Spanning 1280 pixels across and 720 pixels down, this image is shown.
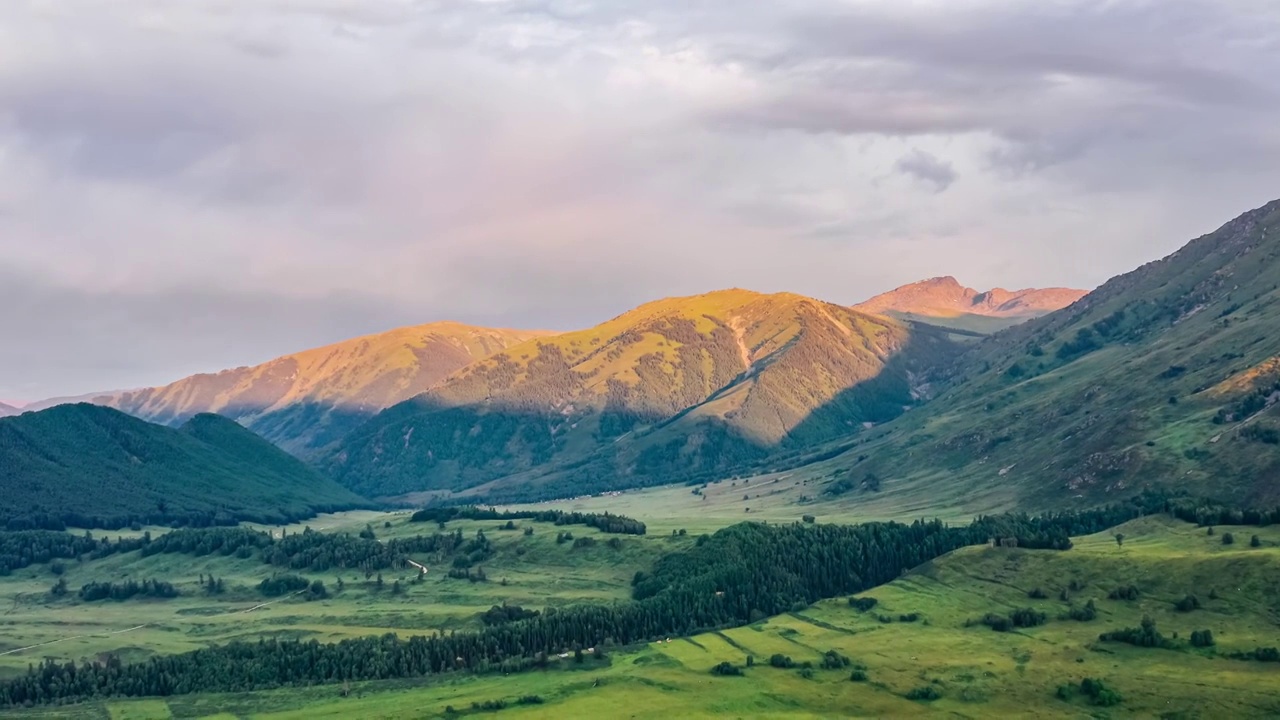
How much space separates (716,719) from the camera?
197m

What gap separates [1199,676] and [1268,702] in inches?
650

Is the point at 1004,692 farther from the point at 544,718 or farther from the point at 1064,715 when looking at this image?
the point at 544,718

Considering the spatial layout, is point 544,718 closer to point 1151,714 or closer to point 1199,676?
point 1151,714

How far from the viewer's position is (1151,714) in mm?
183500

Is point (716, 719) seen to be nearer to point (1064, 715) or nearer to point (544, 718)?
point (544, 718)

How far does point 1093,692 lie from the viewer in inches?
7589

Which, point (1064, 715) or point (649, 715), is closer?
point (1064, 715)

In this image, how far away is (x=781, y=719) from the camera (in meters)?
195

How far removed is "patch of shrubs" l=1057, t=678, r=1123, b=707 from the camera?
622 feet

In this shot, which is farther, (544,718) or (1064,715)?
(544,718)

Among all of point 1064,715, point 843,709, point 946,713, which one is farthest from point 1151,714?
point 843,709

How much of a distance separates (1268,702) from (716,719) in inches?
3480

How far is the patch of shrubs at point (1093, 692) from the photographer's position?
622ft

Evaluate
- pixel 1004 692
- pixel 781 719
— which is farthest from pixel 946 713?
pixel 781 719
